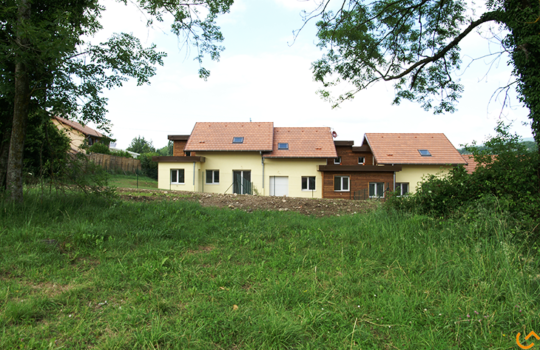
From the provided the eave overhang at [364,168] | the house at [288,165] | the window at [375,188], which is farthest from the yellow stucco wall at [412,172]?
the window at [375,188]

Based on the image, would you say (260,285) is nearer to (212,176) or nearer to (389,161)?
(212,176)

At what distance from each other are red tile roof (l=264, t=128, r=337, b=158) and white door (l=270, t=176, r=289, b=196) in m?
1.77

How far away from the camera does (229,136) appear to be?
2502 centimetres

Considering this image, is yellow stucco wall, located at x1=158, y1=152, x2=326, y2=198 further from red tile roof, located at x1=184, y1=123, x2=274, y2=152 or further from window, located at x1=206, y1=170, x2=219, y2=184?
red tile roof, located at x1=184, y1=123, x2=274, y2=152

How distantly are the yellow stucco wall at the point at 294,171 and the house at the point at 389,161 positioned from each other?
3.50ft

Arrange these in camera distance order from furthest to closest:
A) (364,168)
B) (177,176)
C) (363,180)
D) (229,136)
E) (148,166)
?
(148,166) → (229,136) → (177,176) → (363,180) → (364,168)

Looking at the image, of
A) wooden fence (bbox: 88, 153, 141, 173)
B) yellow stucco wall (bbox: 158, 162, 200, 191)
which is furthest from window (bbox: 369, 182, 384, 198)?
wooden fence (bbox: 88, 153, 141, 173)

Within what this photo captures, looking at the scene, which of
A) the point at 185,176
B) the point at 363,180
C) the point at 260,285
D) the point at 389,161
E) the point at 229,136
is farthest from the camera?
the point at 229,136

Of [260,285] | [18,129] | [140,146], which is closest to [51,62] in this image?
[18,129]

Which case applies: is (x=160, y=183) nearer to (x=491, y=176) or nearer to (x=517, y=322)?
(x=491, y=176)

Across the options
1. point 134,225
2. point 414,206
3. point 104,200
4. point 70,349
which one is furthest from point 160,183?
point 70,349

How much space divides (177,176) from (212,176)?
2652 millimetres

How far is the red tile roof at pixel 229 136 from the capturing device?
2381 cm

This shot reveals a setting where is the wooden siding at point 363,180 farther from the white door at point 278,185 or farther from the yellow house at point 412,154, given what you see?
the white door at point 278,185
